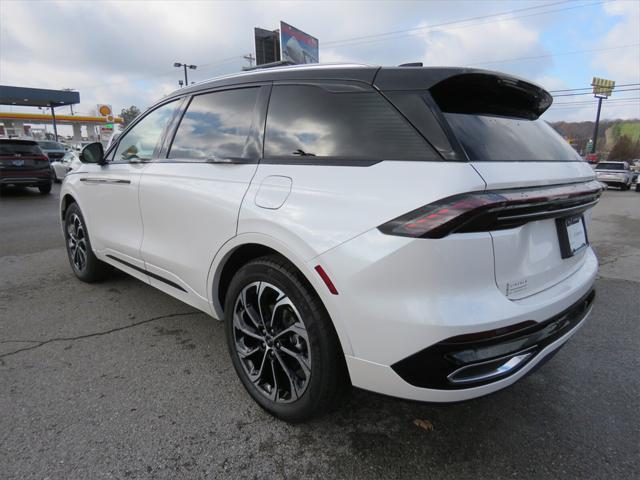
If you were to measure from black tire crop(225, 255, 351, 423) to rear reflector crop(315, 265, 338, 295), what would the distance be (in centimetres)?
15

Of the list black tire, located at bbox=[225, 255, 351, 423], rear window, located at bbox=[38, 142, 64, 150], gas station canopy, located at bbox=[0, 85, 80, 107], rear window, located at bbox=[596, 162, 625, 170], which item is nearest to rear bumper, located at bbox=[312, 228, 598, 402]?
black tire, located at bbox=[225, 255, 351, 423]

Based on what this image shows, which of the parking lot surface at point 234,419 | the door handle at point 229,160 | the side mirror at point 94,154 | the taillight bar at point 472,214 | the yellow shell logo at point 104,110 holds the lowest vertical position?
the parking lot surface at point 234,419

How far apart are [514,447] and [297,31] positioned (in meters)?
37.9

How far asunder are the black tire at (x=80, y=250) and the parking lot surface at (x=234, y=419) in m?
0.85

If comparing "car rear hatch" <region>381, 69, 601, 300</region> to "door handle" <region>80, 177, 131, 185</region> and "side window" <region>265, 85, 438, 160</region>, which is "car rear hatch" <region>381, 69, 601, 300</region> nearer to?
"side window" <region>265, 85, 438, 160</region>

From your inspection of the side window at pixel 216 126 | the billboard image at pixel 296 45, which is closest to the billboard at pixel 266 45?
the billboard image at pixel 296 45

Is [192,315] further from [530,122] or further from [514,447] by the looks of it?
[530,122]

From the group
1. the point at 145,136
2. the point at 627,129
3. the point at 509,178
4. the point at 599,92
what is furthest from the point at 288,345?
the point at 627,129

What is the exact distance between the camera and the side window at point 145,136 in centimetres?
330

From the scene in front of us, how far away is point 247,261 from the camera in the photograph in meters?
2.53

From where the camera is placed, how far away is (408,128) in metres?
1.80

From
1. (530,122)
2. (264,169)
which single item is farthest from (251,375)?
(530,122)

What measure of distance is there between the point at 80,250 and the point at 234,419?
3121 millimetres

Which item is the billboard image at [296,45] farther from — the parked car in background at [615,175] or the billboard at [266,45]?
the parked car in background at [615,175]
